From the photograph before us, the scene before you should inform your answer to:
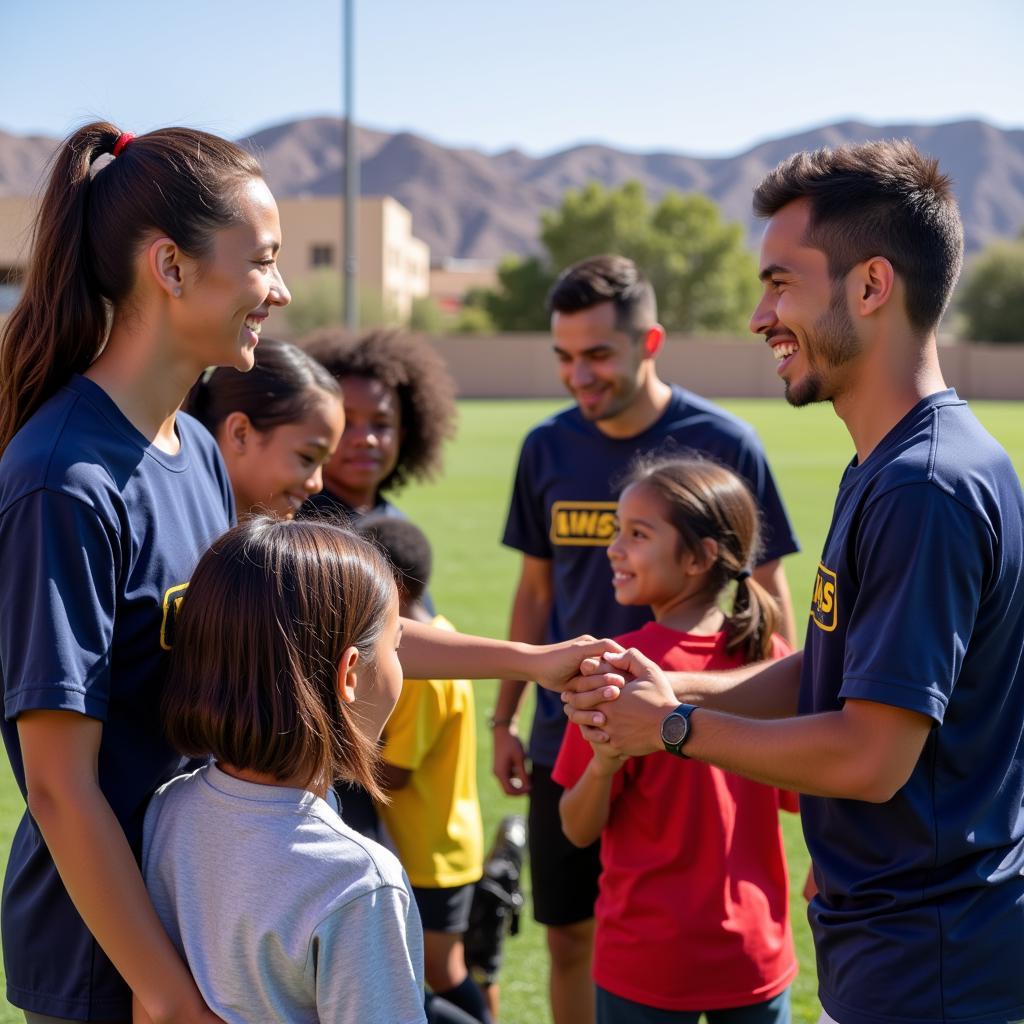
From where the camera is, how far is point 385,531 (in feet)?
11.9

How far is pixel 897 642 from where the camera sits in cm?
195

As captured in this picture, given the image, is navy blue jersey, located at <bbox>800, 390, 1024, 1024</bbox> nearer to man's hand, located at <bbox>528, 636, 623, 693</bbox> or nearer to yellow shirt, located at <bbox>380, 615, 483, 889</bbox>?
man's hand, located at <bbox>528, 636, 623, 693</bbox>

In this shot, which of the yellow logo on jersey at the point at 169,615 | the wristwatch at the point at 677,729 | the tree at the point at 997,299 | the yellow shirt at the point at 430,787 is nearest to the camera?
the yellow logo on jersey at the point at 169,615

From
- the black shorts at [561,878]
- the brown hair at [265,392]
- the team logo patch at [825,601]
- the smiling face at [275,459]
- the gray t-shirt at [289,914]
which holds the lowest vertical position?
the black shorts at [561,878]

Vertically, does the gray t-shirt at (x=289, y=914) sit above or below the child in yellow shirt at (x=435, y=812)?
above

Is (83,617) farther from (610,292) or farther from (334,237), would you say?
(334,237)

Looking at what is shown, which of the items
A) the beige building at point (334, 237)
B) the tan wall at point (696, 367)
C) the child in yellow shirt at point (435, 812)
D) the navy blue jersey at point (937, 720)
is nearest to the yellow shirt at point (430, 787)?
the child in yellow shirt at point (435, 812)

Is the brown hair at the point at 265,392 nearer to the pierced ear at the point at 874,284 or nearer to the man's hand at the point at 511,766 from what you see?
the man's hand at the point at 511,766

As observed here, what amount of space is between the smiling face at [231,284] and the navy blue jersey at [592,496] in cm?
201

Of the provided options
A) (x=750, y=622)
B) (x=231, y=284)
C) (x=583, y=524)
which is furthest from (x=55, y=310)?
(x=583, y=524)

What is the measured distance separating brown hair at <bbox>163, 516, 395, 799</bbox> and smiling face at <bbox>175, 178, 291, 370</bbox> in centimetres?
38

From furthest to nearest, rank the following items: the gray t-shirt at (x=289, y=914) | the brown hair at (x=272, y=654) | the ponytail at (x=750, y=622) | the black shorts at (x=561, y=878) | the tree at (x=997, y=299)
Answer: the tree at (x=997, y=299), the black shorts at (x=561, y=878), the ponytail at (x=750, y=622), the brown hair at (x=272, y=654), the gray t-shirt at (x=289, y=914)

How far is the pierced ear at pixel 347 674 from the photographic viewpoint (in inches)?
76.9

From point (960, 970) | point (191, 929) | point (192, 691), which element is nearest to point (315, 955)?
point (191, 929)
